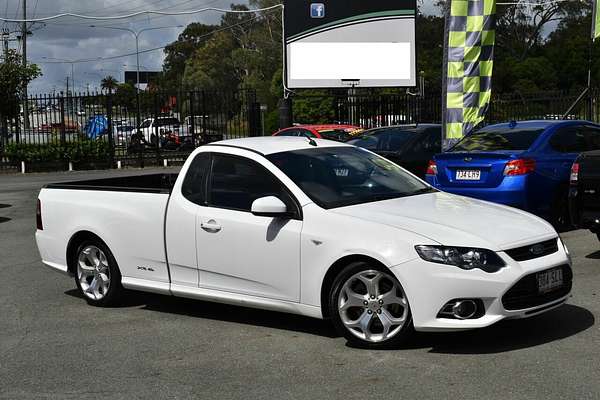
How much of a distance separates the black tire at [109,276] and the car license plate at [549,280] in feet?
12.5

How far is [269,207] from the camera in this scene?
627 centimetres

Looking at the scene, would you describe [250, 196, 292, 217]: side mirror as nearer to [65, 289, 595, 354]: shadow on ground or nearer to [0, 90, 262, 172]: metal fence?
[65, 289, 595, 354]: shadow on ground

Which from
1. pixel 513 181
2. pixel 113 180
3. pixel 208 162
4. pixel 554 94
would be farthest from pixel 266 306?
pixel 554 94

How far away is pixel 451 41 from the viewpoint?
1310 cm

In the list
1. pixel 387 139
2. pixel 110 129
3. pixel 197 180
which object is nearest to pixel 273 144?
pixel 197 180

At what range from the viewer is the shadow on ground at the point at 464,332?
5996 millimetres

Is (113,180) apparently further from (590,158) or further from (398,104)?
(398,104)

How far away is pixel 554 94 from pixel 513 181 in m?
15.4

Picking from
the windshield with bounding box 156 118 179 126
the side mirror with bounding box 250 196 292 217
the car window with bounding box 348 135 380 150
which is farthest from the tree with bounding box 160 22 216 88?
the side mirror with bounding box 250 196 292 217

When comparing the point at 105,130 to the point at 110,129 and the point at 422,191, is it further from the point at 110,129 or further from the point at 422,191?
the point at 422,191

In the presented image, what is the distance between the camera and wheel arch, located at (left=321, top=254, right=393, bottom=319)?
19.3 feet

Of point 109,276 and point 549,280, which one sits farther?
point 109,276

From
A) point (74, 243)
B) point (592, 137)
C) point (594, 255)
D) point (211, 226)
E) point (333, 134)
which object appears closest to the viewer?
point (211, 226)

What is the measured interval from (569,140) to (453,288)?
258 inches
